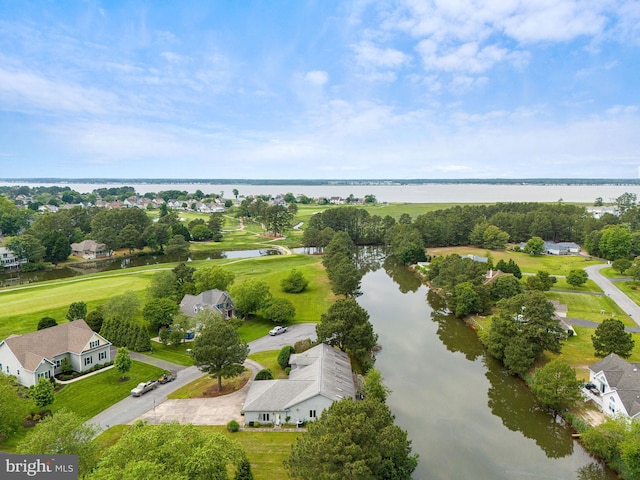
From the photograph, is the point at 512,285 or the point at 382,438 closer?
the point at 382,438

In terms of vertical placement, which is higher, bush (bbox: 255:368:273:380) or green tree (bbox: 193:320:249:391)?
green tree (bbox: 193:320:249:391)

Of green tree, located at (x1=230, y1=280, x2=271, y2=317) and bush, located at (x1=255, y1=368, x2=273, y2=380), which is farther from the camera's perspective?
green tree, located at (x1=230, y1=280, x2=271, y2=317)

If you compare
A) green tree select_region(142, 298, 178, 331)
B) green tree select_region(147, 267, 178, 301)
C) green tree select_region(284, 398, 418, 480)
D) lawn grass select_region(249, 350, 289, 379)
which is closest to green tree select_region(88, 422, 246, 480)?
green tree select_region(284, 398, 418, 480)

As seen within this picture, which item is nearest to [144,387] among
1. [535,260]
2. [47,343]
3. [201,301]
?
[47,343]

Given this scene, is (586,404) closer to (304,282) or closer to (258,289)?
(258,289)

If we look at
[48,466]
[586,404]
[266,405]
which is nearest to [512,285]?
[586,404]

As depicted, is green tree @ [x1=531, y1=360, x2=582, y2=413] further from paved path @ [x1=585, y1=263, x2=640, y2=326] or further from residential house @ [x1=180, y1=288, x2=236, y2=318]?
residential house @ [x1=180, y1=288, x2=236, y2=318]

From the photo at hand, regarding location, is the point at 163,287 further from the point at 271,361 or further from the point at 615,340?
the point at 615,340
